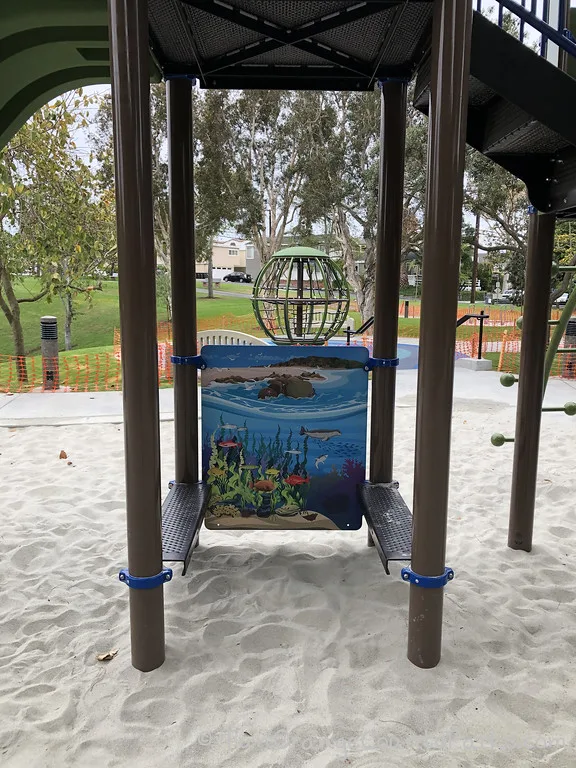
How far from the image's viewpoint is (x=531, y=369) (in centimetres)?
359

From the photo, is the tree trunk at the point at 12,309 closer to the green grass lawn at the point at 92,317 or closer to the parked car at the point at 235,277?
the green grass lawn at the point at 92,317

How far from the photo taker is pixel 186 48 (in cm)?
331

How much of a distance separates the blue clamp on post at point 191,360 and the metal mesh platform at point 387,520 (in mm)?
1169

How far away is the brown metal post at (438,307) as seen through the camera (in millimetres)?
2262

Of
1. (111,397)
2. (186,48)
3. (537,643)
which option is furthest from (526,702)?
(111,397)

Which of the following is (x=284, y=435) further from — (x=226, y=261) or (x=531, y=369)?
(x=226, y=261)

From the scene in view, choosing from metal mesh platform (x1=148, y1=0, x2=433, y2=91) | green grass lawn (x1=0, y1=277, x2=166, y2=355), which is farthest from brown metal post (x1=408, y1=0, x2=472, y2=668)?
green grass lawn (x1=0, y1=277, x2=166, y2=355)

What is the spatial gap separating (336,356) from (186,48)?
1851 mm

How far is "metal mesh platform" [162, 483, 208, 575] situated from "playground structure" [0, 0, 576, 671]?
0.05 feet

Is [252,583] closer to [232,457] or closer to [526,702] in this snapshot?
[232,457]

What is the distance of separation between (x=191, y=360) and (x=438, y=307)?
170cm

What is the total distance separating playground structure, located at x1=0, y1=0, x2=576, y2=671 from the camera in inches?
91.9

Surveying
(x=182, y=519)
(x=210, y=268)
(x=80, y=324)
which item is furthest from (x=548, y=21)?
(x=80, y=324)

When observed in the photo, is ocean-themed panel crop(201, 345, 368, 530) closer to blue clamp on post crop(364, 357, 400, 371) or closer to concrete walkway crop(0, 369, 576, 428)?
blue clamp on post crop(364, 357, 400, 371)
